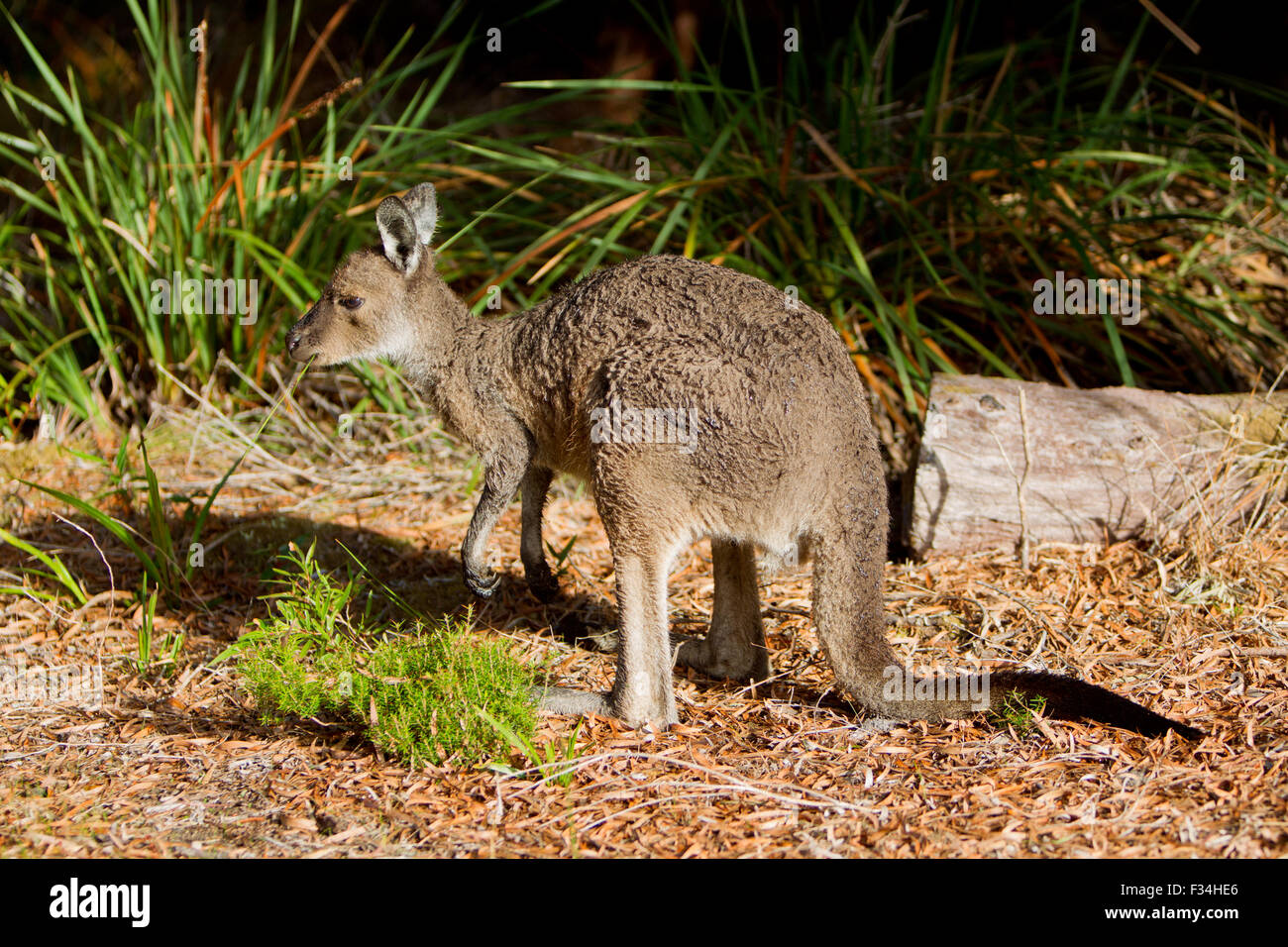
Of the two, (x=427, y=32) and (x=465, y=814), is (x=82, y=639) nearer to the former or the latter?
(x=465, y=814)

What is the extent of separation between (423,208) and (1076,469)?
2991 millimetres

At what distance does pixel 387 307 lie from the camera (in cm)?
444

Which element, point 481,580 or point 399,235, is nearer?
point 481,580

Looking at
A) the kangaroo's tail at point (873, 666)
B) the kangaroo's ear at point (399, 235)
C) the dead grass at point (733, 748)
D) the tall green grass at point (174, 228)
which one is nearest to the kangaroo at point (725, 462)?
the kangaroo's tail at point (873, 666)

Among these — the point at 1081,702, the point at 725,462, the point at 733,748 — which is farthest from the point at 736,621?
the point at 1081,702

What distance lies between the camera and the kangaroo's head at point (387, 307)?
14.5 feet

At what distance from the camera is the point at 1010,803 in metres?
3.06

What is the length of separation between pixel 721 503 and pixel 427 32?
8.07m

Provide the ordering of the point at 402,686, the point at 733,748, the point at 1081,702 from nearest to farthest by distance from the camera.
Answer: the point at 1081,702 → the point at 402,686 → the point at 733,748

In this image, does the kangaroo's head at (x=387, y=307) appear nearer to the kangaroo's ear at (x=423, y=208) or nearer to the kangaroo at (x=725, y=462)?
the kangaroo's ear at (x=423, y=208)

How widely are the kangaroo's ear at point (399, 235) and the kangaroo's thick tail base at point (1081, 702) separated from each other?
2.72 meters

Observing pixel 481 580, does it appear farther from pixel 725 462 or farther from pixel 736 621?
pixel 725 462
